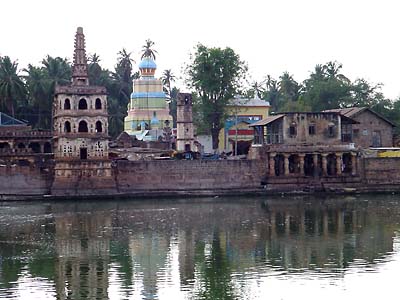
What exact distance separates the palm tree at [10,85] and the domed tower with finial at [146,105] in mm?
11780

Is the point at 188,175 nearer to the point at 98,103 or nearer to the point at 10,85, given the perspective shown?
the point at 98,103

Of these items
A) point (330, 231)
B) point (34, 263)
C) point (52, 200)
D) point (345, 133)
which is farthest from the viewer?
point (345, 133)

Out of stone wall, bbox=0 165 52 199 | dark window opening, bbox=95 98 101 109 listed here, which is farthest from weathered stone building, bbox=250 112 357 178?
stone wall, bbox=0 165 52 199

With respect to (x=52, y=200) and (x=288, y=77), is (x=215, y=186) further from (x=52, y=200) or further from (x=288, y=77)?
(x=288, y=77)

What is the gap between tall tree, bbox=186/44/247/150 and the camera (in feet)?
224

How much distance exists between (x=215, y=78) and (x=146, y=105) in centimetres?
1220

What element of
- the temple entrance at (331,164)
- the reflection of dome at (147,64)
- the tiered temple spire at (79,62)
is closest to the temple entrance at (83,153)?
the tiered temple spire at (79,62)

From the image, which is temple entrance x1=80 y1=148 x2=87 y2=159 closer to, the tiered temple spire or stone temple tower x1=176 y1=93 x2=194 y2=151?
the tiered temple spire

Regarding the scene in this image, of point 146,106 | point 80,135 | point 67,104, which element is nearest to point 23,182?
point 80,135

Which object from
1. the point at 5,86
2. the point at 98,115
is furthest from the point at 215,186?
the point at 5,86

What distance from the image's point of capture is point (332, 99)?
7700cm

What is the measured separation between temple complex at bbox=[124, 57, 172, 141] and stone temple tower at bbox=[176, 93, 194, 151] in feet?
35.2

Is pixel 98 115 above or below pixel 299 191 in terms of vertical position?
above

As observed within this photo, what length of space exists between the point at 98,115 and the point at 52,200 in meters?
6.36
